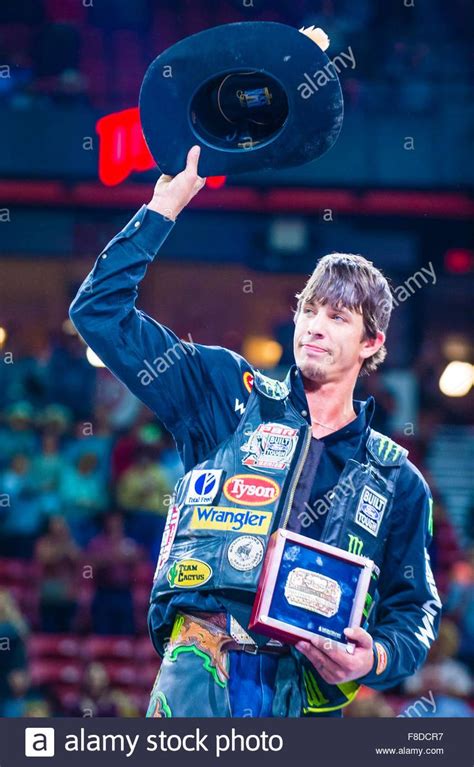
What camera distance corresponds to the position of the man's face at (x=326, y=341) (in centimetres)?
316

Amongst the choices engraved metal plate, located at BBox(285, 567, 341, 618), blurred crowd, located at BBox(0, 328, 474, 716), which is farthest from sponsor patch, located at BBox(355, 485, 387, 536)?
blurred crowd, located at BBox(0, 328, 474, 716)

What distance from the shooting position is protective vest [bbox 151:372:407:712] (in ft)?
9.59

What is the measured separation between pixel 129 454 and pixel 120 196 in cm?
307

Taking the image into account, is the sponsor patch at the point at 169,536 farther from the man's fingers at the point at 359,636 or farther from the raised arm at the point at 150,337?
the man's fingers at the point at 359,636

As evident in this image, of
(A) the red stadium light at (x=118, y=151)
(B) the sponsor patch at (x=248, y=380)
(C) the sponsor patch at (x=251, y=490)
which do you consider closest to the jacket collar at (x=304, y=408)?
(B) the sponsor patch at (x=248, y=380)

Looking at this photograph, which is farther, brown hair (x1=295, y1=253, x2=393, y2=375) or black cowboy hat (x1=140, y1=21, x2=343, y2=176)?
brown hair (x1=295, y1=253, x2=393, y2=375)

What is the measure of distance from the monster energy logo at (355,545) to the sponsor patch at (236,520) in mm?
220

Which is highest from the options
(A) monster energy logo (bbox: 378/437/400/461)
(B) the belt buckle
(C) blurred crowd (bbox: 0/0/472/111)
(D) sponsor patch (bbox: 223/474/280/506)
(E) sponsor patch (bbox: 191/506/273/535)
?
(C) blurred crowd (bbox: 0/0/472/111)

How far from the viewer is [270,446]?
3062 mm

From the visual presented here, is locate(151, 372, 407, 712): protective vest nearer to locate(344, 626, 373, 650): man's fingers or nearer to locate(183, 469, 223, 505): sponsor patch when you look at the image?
locate(183, 469, 223, 505): sponsor patch

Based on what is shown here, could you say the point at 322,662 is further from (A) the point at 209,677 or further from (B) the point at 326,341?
(B) the point at 326,341

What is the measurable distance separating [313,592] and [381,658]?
0.28 meters

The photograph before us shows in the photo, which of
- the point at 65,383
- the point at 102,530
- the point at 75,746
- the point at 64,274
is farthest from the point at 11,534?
the point at 75,746

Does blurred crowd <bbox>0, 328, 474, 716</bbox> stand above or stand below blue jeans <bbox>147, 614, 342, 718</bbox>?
below
